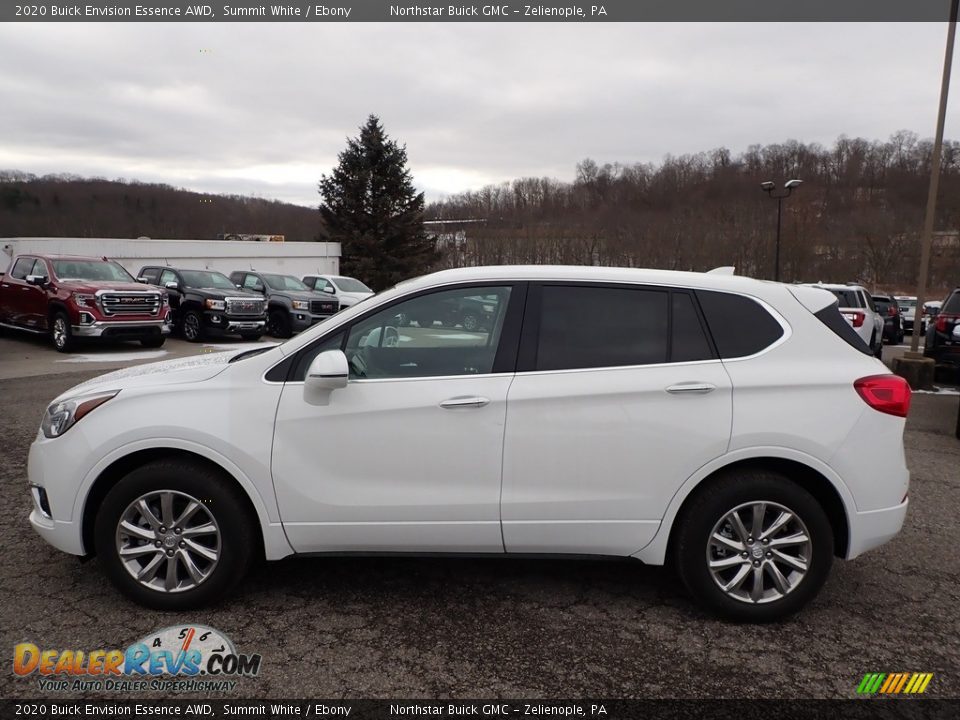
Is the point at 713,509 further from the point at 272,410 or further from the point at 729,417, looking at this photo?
the point at 272,410

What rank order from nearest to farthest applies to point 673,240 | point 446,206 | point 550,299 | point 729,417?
point 729,417, point 550,299, point 673,240, point 446,206

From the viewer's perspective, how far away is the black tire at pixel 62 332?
13.1 m

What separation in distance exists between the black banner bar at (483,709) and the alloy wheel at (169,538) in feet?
2.24

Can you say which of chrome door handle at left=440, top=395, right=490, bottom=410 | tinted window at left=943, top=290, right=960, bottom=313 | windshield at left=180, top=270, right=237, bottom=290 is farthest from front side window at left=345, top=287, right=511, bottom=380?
windshield at left=180, top=270, right=237, bottom=290

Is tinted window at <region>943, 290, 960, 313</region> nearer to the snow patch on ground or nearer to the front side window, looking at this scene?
the front side window

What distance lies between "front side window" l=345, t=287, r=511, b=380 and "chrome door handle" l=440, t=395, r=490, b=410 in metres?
0.15

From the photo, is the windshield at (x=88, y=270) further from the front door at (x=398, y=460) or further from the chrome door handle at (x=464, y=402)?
the chrome door handle at (x=464, y=402)

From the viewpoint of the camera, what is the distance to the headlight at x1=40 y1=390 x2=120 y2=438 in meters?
3.33

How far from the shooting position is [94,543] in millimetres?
3328

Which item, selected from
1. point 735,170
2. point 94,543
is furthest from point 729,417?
point 735,170

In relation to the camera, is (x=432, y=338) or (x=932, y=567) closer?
(x=432, y=338)

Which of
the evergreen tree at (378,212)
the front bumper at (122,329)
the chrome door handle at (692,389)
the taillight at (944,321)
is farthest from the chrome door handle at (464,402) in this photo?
the evergreen tree at (378,212)

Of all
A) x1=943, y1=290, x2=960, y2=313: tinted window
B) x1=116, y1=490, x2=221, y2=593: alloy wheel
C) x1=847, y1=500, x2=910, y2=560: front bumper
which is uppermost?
x1=943, y1=290, x2=960, y2=313: tinted window

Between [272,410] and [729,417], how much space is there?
7.05ft
